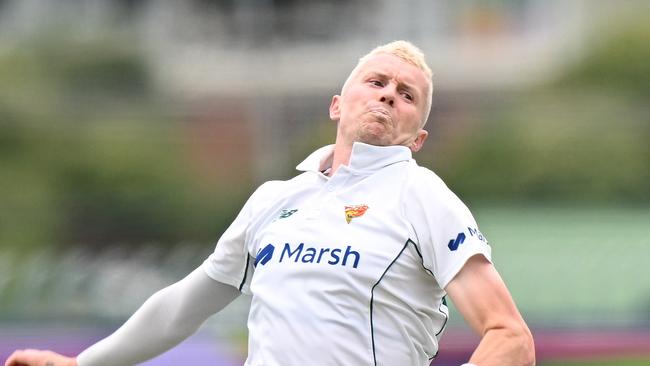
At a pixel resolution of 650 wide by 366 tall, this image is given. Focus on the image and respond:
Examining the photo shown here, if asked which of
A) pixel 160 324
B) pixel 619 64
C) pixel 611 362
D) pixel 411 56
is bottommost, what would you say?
pixel 619 64

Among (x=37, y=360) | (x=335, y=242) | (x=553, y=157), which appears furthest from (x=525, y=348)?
(x=553, y=157)

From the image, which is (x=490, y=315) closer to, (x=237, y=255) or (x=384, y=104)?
(x=384, y=104)

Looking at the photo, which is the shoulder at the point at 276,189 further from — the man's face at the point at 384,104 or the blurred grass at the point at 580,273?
the blurred grass at the point at 580,273

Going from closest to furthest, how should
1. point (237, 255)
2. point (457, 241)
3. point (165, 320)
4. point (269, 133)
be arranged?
point (457, 241) → point (237, 255) → point (165, 320) → point (269, 133)

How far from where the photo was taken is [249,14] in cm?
3888

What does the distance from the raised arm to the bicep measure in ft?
3.60

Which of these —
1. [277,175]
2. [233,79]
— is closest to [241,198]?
[277,175]

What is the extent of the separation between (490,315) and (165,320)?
1.39 m

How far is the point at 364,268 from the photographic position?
4.29m

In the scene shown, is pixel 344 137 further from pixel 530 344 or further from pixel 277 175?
pixel 277 175

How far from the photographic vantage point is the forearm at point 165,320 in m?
4.97

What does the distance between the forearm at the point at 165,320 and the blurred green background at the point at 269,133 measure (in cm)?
801

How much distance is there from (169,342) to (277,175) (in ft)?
71.3

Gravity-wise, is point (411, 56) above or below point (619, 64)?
above
